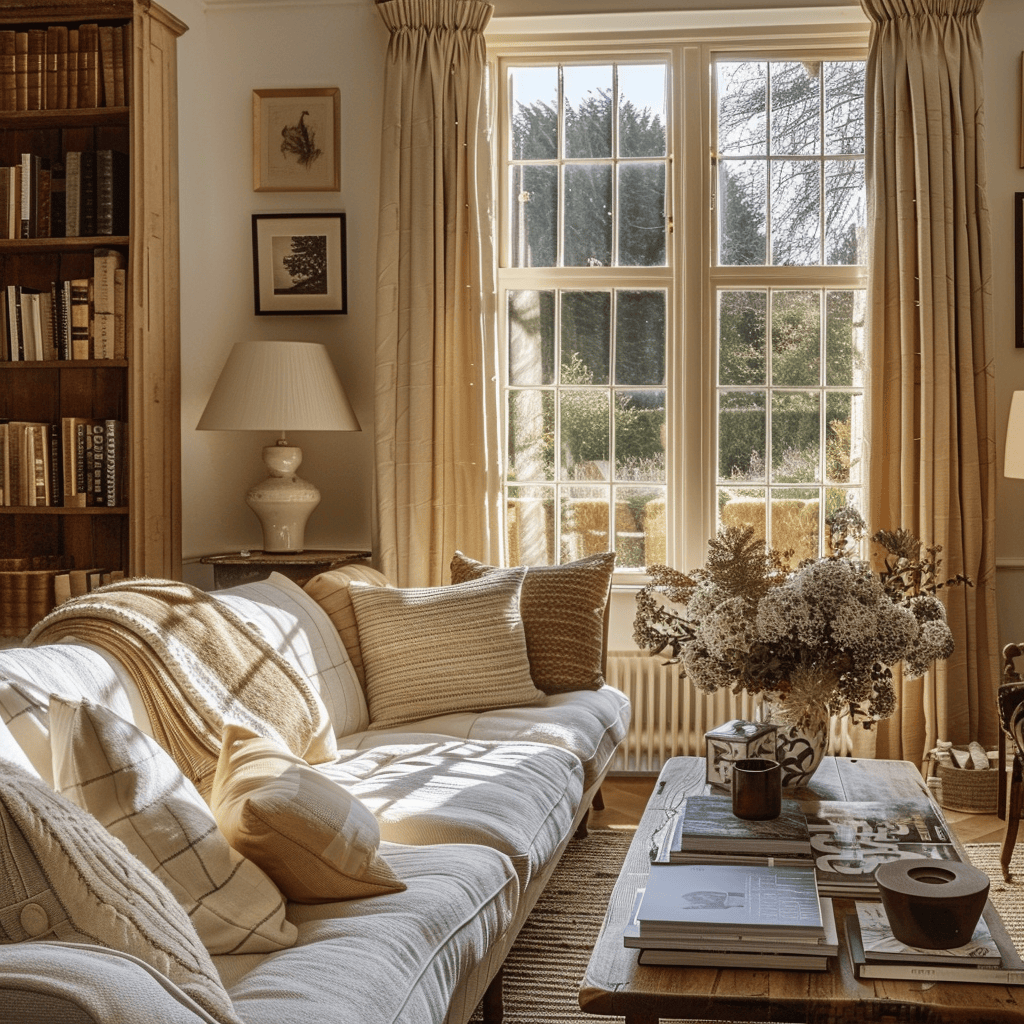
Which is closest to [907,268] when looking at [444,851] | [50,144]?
[444,851]

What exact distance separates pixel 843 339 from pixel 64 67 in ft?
9.65

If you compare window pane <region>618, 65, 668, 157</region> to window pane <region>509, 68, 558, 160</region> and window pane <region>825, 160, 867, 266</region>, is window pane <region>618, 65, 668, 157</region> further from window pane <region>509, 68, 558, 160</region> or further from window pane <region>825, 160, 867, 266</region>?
window pane <region>825, 160, 867, 266</region>

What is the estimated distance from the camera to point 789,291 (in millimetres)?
4285

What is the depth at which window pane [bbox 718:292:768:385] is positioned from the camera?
4.30 metres

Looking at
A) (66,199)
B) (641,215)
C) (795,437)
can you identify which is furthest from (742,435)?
(66,199)

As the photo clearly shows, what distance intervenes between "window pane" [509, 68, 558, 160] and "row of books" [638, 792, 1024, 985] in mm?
2934

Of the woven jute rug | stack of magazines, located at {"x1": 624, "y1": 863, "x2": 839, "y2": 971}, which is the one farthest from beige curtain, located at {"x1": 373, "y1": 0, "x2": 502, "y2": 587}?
stack of magazines, located at {"x1": 624, "y1": 863, "x2": 839, "y2": 971}

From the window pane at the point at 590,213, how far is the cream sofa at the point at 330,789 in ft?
4.60

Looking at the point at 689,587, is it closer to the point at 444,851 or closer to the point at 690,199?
the point at 444,851

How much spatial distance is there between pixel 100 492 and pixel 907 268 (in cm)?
290

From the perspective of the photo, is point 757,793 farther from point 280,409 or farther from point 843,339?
point 843,339

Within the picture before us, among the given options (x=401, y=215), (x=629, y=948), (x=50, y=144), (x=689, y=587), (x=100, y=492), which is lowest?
(x=629, y=948)

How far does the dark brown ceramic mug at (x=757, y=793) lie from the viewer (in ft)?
6.64

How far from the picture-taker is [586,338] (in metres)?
4.36
